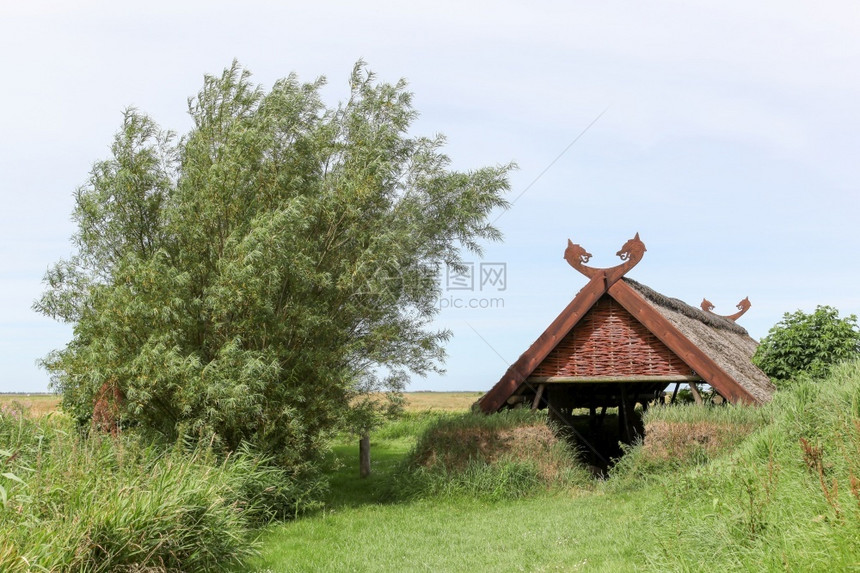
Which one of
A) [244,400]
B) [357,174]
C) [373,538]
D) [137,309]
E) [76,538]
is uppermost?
[357,174]

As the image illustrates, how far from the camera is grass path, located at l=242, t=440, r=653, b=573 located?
8.80 meters

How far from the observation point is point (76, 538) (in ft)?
22.6

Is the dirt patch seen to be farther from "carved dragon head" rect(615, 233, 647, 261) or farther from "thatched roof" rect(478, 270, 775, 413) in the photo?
"carved dragon head" rect(615, 233, 647, 261)

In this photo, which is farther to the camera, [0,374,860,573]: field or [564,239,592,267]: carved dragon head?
[564,239,592,267]: carved dragon head

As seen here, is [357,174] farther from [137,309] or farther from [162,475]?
[162,475]

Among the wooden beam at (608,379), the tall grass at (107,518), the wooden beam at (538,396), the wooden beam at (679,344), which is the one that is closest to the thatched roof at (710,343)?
the wooden beam at (679,344)

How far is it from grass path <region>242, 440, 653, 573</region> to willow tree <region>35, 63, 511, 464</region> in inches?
75.4

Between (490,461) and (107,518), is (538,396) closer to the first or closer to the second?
(490,461)

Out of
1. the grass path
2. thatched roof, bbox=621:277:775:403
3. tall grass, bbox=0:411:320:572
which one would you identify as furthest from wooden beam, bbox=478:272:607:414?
tall grass, bbox=0:411:320:572

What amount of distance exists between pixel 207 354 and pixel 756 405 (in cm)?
991

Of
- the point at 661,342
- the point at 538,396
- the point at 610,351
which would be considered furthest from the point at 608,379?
the point at 538,396

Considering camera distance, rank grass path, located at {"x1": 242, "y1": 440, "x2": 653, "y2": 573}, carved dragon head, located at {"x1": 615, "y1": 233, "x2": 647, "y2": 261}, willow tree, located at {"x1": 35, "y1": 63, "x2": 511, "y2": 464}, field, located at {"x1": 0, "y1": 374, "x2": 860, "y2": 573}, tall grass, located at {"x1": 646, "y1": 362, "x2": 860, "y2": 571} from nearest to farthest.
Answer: tall grass, located at {"x1": 646, "y1": 362, "x2": 860, "y2": 571} → field, located at {"x1": 0, "y1": 374, "x2": 860, "y2": 573} → grass path, located at {"x1": 242, "y1": 440, "x2": 653, "y2": 573} → willow tree, located at {"x1": 35, "y1": 63, "x2": 511, "y2": 464} → carved dragon head, located at {"x1": 615, "y1": 233, "x2": 647, "y2": 261}

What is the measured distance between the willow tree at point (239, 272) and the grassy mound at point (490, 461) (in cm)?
175

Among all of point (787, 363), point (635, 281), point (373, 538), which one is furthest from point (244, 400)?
point (787, 363)
